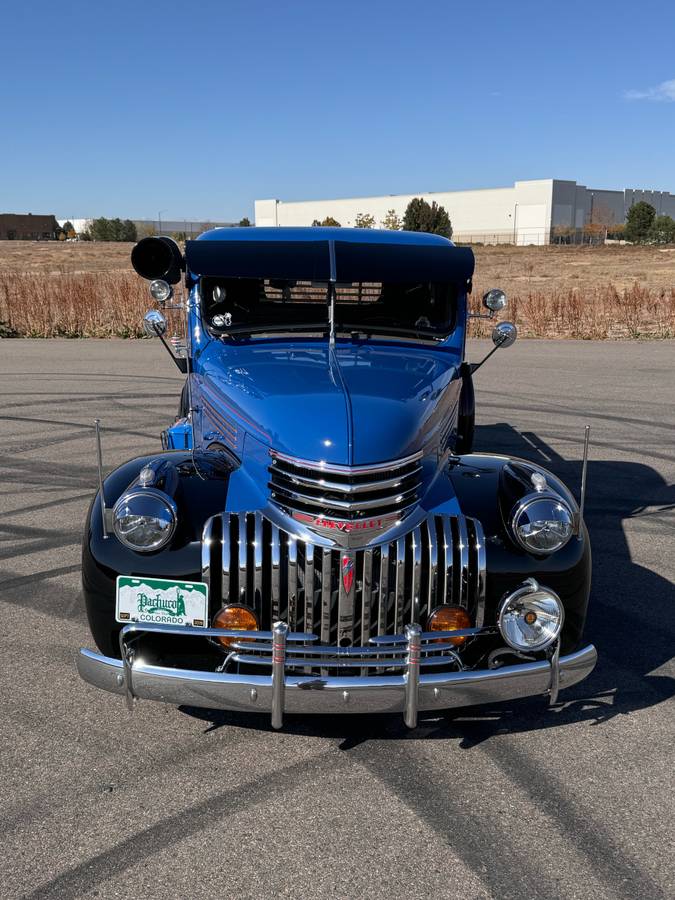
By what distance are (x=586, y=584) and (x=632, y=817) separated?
87cm

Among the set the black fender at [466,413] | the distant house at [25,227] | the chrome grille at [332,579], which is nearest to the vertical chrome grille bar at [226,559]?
the chrome grille at [332,579]

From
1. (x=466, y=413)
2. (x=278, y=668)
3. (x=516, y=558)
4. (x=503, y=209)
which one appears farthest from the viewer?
(x=503, y=209)

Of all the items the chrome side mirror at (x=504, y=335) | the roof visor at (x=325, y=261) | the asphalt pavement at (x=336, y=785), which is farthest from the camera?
the chrome side mirror at (x=504, y=335)

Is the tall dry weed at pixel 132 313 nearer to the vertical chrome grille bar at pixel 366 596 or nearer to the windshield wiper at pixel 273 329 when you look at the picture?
the windshield wiper at pixel 273 329

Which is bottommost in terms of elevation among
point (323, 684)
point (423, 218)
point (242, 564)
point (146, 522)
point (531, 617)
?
point (323, 684)

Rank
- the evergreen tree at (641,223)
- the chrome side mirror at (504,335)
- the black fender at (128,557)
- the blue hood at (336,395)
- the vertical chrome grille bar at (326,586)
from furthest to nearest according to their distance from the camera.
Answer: the evergreen tree at (641,223) → the chrome side mirror at (504,335) → the blue hood at (336,395) → the black fender at (128,557) → the vertical chrome grille bar at (326,586)

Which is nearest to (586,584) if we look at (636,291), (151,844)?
(151,844)

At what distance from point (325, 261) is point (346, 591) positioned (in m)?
2.15

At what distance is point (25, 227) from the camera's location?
119500 millimetres

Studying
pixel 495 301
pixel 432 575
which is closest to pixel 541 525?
pixel 432 575

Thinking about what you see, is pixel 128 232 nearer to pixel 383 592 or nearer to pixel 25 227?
pixel 25 227

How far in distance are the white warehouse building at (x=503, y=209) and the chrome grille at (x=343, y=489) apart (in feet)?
307

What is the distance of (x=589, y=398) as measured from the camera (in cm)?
1066

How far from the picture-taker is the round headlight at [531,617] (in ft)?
10.1
